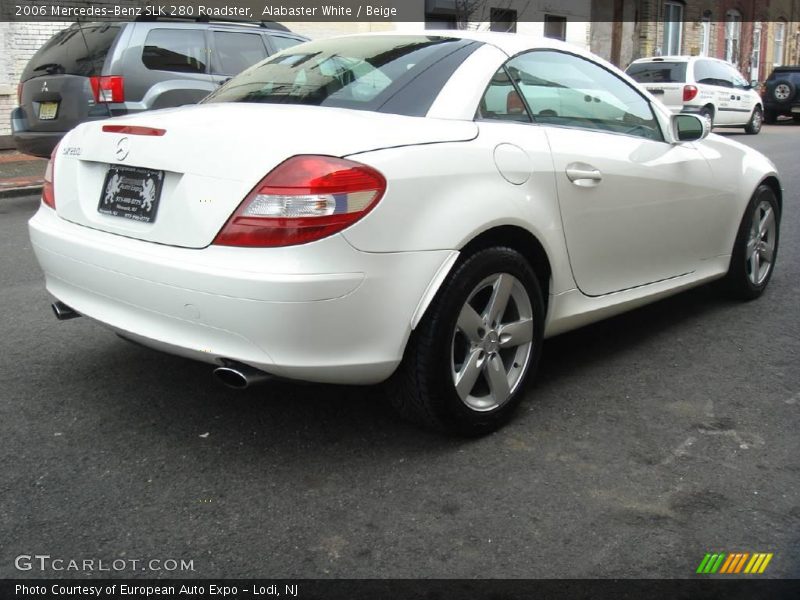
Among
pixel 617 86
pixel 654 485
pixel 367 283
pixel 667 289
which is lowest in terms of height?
pixel 654 485

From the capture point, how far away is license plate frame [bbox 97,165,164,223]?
10.1 ft

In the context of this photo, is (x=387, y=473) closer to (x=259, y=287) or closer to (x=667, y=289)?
(x=259, y=287)

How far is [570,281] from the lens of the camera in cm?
371

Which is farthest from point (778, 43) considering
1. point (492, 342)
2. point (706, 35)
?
point (492, 342)

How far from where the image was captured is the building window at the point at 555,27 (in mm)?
25952

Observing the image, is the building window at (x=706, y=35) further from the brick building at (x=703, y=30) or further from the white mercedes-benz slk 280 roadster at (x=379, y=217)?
the white mercedes-benz slk 280 roadster at (x=379, y=217)

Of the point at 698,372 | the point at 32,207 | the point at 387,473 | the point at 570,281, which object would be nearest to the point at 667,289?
the point at 698,372

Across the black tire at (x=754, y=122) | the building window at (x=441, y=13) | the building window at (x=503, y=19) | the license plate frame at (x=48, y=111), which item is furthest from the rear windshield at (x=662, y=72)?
the license plate frame at (x=48, y=111)

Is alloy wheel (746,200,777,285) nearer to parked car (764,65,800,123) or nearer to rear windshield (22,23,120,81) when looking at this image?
rear windshield (22,23,120,81)

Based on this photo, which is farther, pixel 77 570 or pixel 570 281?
A: pixel 570 281

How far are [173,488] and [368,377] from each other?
2.44 feet

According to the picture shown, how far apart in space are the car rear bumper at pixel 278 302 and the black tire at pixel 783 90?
25.5 meters

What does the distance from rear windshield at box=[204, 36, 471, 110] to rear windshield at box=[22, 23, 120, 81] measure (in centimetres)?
566

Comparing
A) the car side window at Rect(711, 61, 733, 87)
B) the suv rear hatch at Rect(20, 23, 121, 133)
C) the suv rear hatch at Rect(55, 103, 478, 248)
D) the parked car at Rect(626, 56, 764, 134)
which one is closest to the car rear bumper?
the suv rear hatch at Rect(55, 103, 478, 248)
